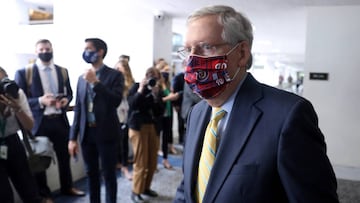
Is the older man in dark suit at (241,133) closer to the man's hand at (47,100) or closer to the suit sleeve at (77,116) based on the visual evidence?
the suit sleeve at (77,116)

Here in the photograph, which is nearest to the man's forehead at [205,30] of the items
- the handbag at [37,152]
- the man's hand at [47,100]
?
the handbag at [37,152]

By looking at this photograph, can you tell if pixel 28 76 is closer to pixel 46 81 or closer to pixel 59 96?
pixel 46 81

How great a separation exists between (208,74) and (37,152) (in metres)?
1.99

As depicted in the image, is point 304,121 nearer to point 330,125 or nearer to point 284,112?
point 284,112

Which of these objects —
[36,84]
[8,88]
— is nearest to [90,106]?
[8,88]

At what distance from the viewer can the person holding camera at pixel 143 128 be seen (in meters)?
3.03

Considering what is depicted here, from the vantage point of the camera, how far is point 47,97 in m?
2.85

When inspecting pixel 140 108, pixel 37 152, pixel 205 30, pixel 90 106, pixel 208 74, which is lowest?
pixel 37 152

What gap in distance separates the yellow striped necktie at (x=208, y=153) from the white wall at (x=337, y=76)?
3905 mm

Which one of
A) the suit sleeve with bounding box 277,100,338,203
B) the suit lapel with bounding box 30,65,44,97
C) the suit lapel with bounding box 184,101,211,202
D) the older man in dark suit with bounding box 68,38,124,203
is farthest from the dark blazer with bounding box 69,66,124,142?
the suit sleeve with bounding box 277,100,338,203

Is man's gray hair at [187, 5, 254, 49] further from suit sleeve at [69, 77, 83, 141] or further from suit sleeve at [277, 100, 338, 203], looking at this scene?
suit sleeve at [69, 77, 83, 141]

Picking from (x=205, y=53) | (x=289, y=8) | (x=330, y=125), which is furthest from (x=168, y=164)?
(x=205, y=53)

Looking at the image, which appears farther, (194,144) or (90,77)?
(90,77)

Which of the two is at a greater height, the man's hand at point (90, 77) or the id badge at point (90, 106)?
the man's hand at point (90, 77)
